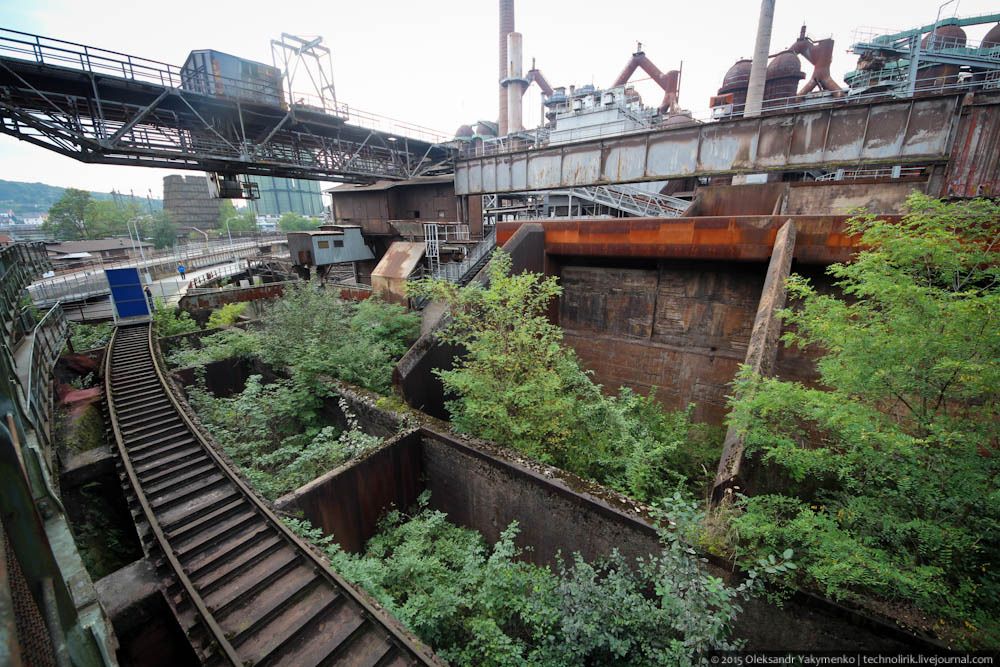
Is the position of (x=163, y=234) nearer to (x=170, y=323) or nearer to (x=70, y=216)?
(x=70, y=216)

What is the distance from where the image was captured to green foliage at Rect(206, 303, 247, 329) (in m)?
13.7

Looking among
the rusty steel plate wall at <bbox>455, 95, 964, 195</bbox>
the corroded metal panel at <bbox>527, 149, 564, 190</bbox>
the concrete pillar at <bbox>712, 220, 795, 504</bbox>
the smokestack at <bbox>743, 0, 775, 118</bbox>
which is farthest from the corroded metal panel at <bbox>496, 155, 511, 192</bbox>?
the smokestack at <bbox>743, 0, 775, 118</bbox>

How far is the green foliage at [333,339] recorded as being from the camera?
8305mm

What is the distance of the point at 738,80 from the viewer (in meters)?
32.4

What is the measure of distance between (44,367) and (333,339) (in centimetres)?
467

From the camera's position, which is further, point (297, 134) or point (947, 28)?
point (947, 28)

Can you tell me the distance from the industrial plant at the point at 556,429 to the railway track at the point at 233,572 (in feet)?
0.12

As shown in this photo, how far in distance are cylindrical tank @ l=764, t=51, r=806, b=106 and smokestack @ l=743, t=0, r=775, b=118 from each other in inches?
326

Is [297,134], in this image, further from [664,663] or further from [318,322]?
[664,663]

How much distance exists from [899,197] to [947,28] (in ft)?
101

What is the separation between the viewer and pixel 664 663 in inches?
131

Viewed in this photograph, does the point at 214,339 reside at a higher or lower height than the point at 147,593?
higher

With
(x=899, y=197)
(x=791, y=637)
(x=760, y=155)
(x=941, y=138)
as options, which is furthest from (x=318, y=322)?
(x=899, y=197)

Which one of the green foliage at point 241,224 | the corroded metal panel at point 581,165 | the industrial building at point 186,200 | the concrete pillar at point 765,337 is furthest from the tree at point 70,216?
the concrete pillar at point 765,337
